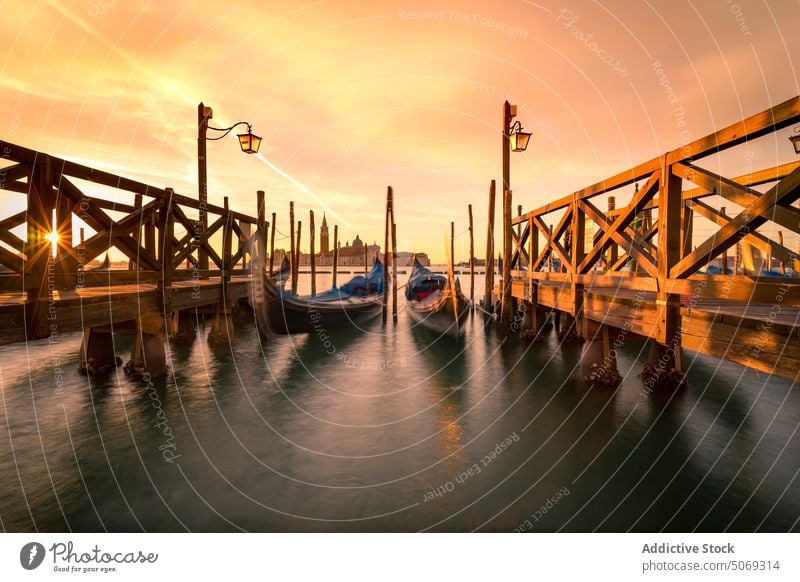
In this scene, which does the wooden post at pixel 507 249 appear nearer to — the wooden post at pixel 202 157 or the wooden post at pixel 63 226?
the wooden post at pixel 202 157

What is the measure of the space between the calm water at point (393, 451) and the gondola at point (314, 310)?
3.26 m

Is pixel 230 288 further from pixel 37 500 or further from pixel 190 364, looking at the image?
pixel 37 500

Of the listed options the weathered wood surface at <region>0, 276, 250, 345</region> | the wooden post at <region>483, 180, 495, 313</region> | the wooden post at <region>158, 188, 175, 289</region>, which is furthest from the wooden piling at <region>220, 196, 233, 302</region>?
the wooden post at <region>483, 180, 495, 313</region>

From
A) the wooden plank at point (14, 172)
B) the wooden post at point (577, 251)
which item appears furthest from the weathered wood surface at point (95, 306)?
the wooden post at point (577, 251)

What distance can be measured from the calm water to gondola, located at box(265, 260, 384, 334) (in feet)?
10.7

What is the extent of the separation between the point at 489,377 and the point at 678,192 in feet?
21.7

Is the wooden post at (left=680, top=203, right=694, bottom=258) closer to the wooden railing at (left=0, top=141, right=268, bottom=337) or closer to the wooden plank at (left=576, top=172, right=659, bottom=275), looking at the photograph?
the wooden plank at (left=576, top=172, right=659, bottom=275)

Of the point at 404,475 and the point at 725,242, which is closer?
the point at 725,242

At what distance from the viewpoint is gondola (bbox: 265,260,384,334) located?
520 inches

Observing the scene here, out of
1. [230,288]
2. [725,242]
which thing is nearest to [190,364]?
[230,288]

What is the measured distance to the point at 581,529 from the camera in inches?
158

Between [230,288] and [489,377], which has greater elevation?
[230,288]

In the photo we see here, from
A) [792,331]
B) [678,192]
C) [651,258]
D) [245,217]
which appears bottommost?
[792,331]

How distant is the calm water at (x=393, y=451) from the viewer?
14.1 ft
